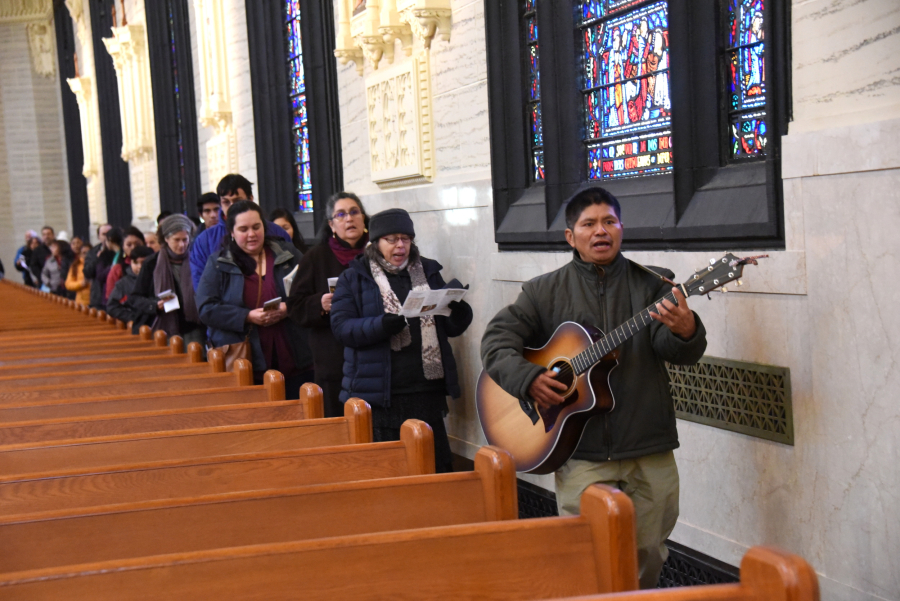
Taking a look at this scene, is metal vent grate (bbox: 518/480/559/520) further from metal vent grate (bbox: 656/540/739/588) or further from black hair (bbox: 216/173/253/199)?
black hair (bbox: 216/173/253/199)

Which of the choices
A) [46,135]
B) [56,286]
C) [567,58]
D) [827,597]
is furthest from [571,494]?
[46,135]

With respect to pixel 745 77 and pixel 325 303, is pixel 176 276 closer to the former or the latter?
pixel 325 303

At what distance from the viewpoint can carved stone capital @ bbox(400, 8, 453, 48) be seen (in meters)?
6.04

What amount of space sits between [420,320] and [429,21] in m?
2.20

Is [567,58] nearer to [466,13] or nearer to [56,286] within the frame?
[466,13]

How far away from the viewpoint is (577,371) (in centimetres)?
318

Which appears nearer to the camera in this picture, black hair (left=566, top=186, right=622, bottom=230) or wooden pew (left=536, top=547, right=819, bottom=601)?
wooden pew (left=536, top=547, right=819, bottom=601)

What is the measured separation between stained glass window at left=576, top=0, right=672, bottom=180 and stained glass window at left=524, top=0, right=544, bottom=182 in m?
0.37

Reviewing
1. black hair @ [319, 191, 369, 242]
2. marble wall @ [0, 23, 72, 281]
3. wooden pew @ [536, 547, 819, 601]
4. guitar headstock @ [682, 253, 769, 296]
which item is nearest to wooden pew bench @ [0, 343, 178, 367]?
black hair @ [319, 191, 369, 242]

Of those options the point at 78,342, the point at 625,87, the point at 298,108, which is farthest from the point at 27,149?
the point at 625,87

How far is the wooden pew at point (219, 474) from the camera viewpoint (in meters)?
2.73

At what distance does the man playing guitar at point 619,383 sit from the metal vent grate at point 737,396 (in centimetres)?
68

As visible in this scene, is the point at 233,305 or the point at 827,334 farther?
the point at 233,305

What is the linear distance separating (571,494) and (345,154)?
513cm
